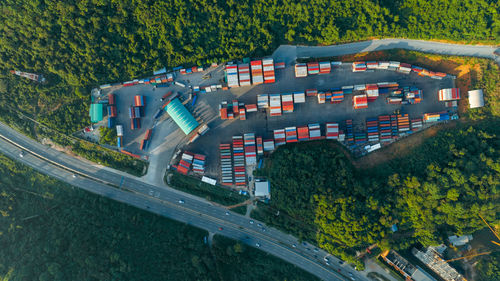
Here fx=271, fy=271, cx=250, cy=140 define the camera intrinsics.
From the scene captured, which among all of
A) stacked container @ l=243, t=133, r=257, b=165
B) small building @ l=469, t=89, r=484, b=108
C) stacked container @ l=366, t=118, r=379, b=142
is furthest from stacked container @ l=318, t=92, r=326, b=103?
small building @ l=469, t=89, r=484, b=108

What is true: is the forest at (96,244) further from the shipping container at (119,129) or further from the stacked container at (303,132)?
the stacked container at (303,132)

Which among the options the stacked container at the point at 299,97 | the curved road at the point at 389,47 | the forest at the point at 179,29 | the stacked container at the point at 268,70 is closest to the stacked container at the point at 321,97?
the stacked container at the point at 299,97

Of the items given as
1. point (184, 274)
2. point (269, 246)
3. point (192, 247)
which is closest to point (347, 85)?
point (269, 246)

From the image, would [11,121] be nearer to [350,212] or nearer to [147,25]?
[147,25]

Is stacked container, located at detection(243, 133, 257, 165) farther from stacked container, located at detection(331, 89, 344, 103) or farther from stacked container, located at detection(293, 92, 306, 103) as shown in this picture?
stacked container, located at detection(331, 89, 344, 103)

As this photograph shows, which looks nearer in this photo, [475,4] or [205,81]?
[475,4]

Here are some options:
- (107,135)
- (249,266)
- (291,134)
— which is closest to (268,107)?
(291,134)
